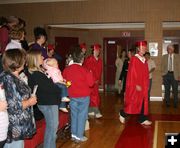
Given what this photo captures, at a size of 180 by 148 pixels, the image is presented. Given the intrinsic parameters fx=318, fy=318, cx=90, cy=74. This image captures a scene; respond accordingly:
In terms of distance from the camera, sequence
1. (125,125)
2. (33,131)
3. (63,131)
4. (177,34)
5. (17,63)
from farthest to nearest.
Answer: (177,34) < (125,125) < (63,131) < (33,131) < (17,63)

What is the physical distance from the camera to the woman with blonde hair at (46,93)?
4.03 m

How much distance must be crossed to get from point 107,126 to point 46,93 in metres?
2.78

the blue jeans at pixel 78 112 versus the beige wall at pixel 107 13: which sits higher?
the beige wall at pixel 107 13

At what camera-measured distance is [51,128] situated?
13.8 feet

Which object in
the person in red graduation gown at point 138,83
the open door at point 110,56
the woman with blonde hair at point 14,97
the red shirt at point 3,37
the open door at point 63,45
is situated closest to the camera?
the woman with blonde hair at point 14,97

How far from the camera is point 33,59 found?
3986mm

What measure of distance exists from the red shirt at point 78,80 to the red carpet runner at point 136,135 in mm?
1068

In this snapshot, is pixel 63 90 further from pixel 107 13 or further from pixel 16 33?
pixel 107 13

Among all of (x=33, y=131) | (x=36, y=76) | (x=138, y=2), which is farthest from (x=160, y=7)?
(x=33, y=131)

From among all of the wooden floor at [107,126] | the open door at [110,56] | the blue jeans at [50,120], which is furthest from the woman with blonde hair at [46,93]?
the open door at [110,56]

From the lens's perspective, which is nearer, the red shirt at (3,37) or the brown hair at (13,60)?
the brown hair at (13,60)

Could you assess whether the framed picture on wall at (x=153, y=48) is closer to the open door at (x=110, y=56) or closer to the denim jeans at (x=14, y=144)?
the open door at (x=110, y=56)

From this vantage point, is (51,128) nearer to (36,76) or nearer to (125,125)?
(36,76)

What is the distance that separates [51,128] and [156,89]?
6.59 m
